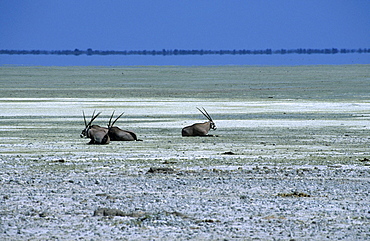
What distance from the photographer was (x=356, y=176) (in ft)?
42.8

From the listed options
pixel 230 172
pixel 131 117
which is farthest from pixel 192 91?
pixel 230 172

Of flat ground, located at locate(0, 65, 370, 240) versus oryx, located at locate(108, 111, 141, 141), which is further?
oryx, located at locate(108, 111, 141, 141)

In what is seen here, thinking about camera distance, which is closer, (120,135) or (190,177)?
(190,177)

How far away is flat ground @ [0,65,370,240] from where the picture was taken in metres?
9.08

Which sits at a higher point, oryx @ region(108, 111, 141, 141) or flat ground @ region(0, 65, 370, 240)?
oryx @ region(108, 111, 141, 141)

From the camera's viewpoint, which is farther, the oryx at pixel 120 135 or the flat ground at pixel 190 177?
the oryx at pixel 120 135

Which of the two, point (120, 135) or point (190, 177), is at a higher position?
point (120, 135)

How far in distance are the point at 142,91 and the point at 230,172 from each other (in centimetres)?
2882

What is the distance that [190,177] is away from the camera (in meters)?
12.9

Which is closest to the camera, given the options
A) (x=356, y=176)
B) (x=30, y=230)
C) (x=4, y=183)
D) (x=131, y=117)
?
(x=30, y=230)

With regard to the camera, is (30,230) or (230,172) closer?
(30,230)

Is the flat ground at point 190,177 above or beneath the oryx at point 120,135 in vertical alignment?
beneath

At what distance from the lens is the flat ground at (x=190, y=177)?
9.08 meters

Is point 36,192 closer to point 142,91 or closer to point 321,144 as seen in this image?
point 321,144
